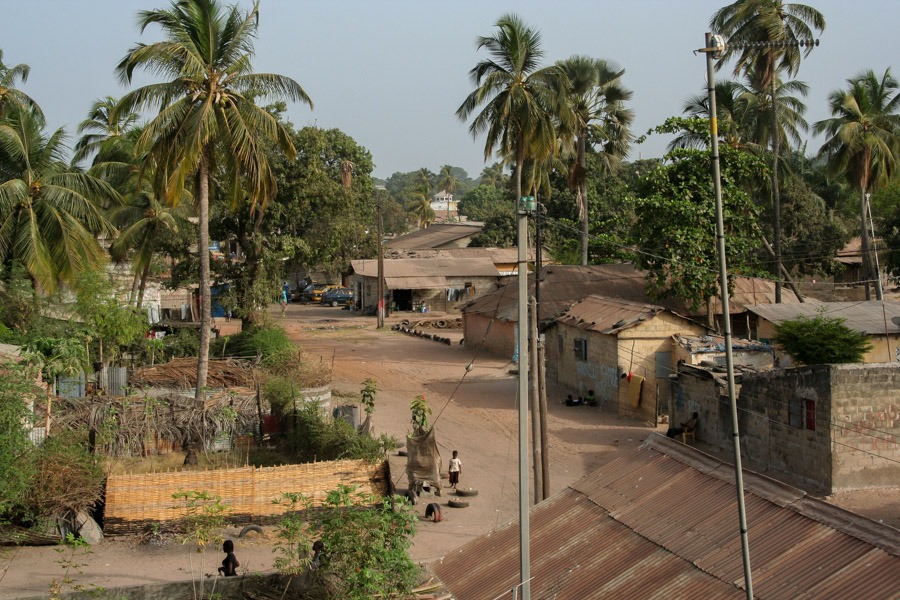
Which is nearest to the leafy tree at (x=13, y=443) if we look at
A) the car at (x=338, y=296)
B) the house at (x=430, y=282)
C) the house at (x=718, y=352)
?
the house at (x=718, y=352)

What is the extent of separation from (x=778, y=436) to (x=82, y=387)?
17.2 m

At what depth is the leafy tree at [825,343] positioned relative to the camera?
19969 mm

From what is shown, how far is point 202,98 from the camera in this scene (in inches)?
746

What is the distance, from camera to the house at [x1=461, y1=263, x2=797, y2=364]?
3195 cm

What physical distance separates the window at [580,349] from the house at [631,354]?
0.11ft

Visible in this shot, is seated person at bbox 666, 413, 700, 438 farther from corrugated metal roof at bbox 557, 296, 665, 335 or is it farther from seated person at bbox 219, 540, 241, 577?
seated person at bbox 219, 540, 241, 577

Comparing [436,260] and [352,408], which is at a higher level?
[436,260]

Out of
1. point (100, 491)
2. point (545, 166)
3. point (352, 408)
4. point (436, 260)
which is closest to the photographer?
point (100, 491)

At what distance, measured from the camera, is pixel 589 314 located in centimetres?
2773

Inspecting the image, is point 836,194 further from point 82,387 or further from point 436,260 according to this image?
point 82,387

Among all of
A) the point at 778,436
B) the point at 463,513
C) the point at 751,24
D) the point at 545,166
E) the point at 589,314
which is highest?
the point at 751,24

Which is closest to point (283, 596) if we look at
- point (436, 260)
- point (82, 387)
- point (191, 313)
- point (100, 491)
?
point (100, 491)

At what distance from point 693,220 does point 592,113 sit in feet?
37.8

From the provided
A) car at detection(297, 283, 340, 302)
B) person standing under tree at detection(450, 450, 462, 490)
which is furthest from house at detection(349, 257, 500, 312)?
person standing under tree at detection(450, 450, 462, 490)
